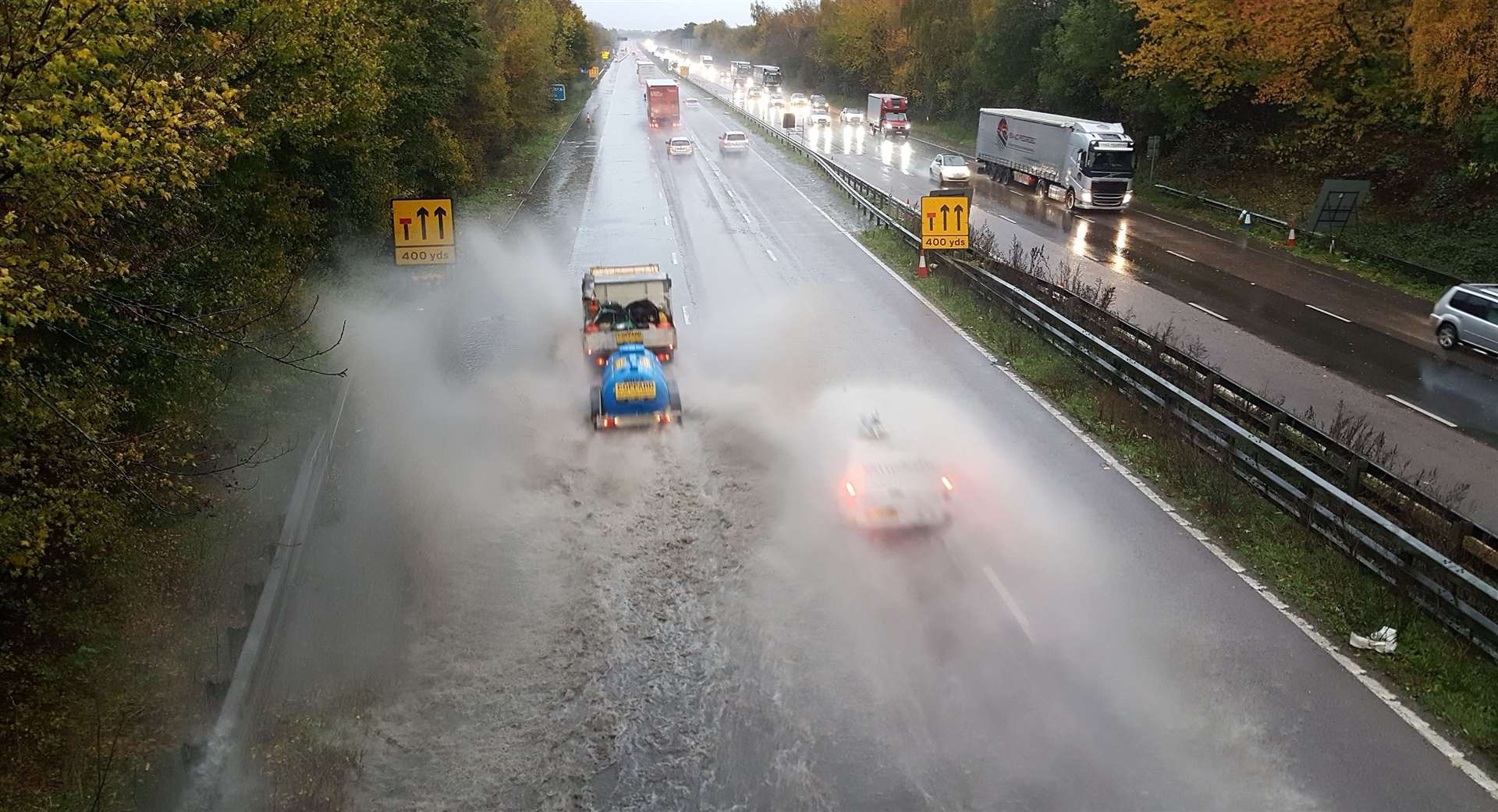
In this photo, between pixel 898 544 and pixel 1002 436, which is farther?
pixel 1002 436

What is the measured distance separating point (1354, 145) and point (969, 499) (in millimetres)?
36004

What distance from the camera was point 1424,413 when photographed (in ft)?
62.3

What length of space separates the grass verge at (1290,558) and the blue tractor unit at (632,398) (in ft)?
24.2

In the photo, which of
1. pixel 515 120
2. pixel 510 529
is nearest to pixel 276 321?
pixel 510 529

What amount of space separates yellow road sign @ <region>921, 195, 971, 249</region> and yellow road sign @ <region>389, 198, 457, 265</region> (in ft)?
42.1

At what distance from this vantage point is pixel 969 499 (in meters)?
14.8

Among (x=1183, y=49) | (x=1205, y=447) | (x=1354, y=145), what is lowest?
(x=1205, y=447)

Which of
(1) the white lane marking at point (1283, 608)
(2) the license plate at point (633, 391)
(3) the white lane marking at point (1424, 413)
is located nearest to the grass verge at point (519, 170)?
(2) the license plate at point (633, 391)

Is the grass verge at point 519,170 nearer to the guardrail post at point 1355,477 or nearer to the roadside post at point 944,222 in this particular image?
the roadside post at point 944,222

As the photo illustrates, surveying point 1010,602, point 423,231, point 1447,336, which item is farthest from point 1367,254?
point 423,231

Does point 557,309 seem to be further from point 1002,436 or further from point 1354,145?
point 1354,145

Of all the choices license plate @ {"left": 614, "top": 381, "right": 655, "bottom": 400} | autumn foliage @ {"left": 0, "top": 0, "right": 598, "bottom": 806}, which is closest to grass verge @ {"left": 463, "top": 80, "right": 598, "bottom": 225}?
autumn foliage @ {"left": 0, "top": 0, "right": 598, "bottom": 806}

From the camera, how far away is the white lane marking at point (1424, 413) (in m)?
18.4

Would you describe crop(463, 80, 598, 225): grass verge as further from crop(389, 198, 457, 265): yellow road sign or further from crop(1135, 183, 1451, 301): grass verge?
crop(1135, 183, 1451, 301): grass verge
